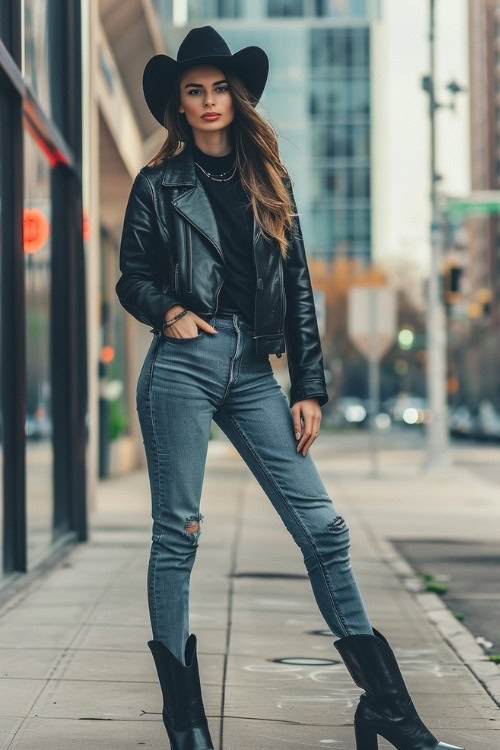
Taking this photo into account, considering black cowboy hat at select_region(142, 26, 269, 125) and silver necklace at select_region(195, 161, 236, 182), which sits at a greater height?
black cowboy hat at select_region(142, 26, 269, 125)

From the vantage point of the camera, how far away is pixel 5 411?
7.43m

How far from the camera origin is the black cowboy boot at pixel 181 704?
12.1 ft

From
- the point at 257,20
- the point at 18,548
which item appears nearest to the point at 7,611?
the point at 18,548

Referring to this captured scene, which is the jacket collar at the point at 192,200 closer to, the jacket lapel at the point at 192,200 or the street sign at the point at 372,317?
the jacket lapel at the point at 192,200

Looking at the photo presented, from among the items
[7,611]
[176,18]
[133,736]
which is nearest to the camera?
[133,736]

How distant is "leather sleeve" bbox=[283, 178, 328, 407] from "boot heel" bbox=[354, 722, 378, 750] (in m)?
0.89

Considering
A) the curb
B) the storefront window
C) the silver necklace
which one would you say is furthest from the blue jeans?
the storefront window

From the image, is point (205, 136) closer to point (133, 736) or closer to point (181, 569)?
point (181, 569)

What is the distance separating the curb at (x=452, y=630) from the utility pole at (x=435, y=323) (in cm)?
1339

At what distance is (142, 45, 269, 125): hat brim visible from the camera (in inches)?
152

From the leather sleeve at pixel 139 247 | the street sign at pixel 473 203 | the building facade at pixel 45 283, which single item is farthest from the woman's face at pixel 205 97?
the street sign at pixel 473 203

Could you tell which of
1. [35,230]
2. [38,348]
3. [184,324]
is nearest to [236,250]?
[184,324]

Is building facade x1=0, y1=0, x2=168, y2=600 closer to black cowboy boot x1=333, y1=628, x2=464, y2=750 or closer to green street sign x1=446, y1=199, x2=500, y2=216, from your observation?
black cowboy boot x1=333, y1=628, x2=464, y2=750

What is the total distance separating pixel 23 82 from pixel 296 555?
12.9 ft
